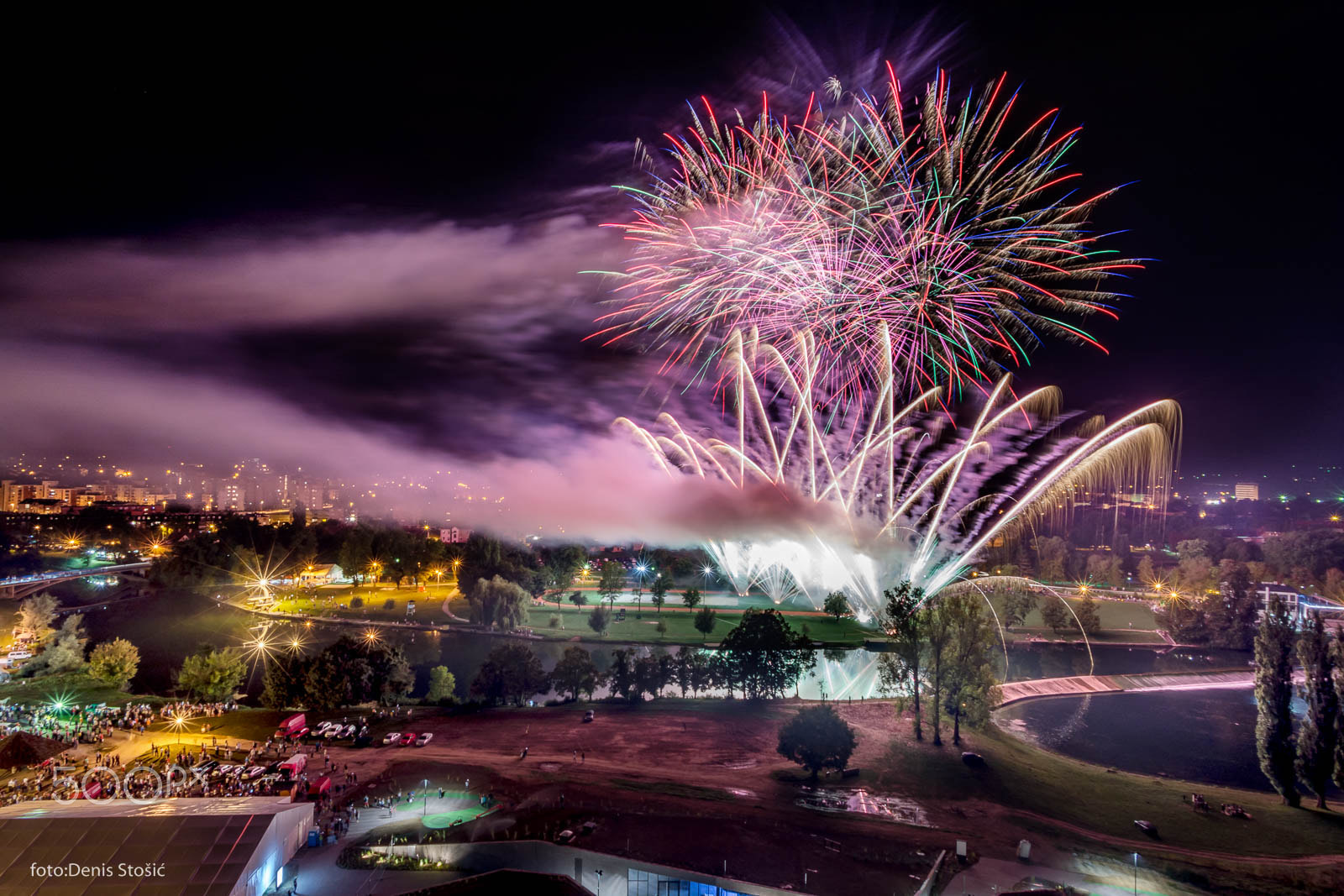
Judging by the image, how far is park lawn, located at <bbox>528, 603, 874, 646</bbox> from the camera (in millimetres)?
30250

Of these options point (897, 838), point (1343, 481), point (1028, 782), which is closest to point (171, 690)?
point (897, 838)

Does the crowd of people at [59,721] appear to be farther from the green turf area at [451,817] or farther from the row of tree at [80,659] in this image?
the green turf area at [451,817]

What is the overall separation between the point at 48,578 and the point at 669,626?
127ft

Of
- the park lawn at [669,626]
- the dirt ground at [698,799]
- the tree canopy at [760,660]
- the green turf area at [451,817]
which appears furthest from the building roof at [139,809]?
the park lawn at [669,626]

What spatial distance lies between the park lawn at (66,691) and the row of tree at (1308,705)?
2949 centimetres

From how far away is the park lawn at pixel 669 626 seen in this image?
30.2m

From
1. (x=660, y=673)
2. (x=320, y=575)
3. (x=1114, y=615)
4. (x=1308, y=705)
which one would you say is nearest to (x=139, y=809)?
(x=660, y=673)

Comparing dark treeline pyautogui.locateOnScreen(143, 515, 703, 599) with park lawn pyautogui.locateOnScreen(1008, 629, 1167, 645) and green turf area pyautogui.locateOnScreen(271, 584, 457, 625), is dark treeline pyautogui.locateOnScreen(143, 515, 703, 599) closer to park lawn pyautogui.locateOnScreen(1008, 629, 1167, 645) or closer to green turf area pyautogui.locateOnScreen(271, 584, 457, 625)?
green turf area pyautogui.locateOnScreen(271, 584, 457, 625)

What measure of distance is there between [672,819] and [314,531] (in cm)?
5225

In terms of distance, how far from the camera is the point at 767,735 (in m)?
16.2

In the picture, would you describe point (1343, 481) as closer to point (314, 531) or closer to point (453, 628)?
point (453, 628)

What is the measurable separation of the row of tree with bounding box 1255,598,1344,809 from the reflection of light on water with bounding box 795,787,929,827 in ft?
27.8

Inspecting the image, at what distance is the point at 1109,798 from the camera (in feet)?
42.9

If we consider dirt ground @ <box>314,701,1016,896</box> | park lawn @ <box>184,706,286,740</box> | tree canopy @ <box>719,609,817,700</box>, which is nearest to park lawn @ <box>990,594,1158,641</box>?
tree canopy @ <box>719,609,817,700</box>
